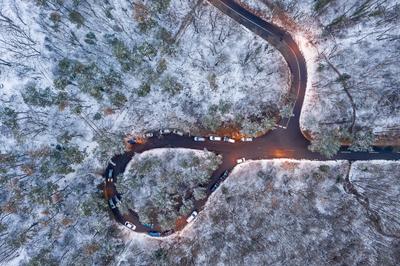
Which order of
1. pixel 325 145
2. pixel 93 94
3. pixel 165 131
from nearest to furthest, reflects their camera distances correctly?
pixel 325 145, pixel 93 94, pixel 165 131

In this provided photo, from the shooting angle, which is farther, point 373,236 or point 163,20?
point 163,20

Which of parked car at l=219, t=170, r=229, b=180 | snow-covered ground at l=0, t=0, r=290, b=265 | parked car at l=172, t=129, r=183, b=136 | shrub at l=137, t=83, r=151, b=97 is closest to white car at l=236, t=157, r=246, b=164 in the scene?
parked car at l=219, t=170, r=229, b=180

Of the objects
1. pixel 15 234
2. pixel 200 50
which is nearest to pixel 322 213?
pixel 200 50

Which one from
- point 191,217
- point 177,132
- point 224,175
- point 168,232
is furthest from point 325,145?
point 168,232

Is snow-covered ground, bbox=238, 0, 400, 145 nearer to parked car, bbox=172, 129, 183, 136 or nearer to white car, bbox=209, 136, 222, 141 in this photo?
white car, bbox=209, 136, 222, 141

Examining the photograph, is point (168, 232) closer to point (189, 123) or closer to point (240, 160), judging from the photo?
point (240, 160)

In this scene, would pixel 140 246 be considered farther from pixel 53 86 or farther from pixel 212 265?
pixel 53 86
